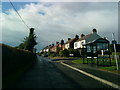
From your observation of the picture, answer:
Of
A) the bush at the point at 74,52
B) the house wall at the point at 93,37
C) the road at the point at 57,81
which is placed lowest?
the road at the point at 57,81

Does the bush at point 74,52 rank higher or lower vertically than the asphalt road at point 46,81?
higher

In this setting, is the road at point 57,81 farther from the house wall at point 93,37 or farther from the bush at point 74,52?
the house wall at point 93,37

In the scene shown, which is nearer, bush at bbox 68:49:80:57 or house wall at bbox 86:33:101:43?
bush at bbox 68:49:80:57

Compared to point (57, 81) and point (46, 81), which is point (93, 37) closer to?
point (57, 81)

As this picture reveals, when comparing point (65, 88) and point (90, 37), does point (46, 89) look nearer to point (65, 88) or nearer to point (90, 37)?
point (65, 88)

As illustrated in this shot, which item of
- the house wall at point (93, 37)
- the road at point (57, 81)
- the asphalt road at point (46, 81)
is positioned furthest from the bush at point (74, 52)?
the asphalt road at point (46, 81)

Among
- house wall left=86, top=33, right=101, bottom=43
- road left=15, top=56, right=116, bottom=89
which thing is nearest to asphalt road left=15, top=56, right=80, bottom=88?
road left=15, top=56, right=116, bottom=89

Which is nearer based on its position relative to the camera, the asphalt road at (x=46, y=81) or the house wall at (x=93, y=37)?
the asphalt road at (x=46, y=81)

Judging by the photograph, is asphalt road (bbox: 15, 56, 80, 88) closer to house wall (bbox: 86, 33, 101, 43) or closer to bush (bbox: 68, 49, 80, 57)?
bush (bbox: 68, 49, 80, 57)


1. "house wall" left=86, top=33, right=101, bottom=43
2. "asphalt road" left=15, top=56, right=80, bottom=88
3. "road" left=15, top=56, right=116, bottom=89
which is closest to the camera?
"asphalt road" left=15, top=56, right=80, bottom=88

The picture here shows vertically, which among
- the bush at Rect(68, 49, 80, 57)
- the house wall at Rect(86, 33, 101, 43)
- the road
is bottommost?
the road

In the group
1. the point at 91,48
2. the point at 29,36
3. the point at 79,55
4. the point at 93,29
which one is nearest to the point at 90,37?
the point at 93,29

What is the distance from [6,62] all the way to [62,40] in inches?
3208

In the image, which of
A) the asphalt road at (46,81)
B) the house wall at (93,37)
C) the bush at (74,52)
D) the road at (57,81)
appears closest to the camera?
the asphalt road at (46,81)
